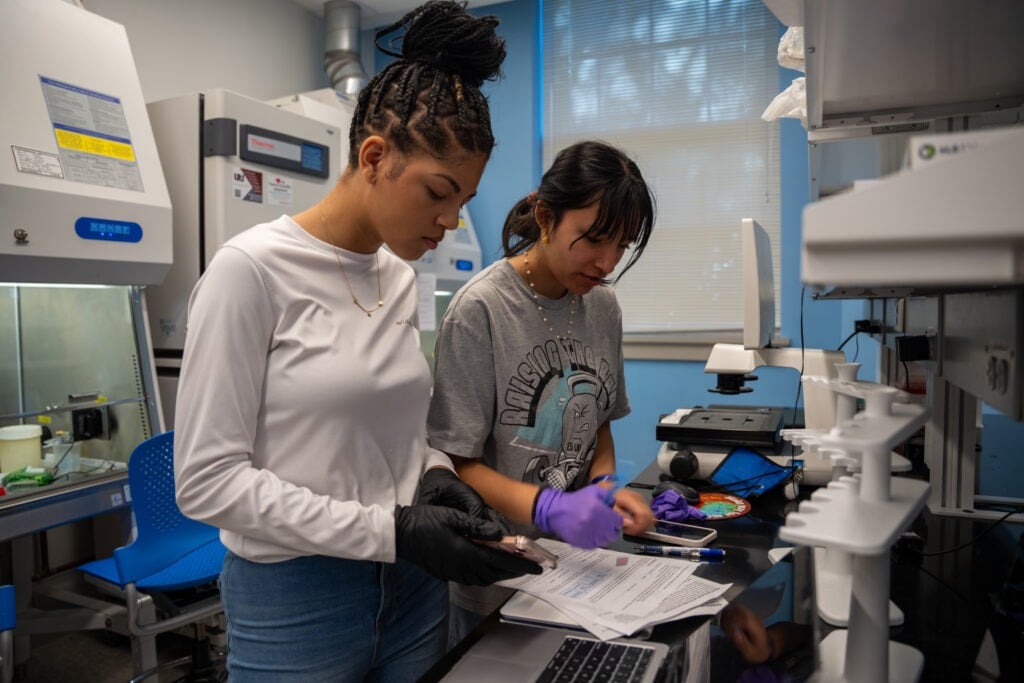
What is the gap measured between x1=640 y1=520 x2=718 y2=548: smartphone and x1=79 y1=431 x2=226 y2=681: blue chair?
48.4 inches

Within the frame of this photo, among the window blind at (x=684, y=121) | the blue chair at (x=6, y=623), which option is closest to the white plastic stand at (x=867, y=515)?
the blue chair at (x=6, y=623)

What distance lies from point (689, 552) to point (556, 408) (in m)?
0.30

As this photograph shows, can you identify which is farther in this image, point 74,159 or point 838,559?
point 74,159

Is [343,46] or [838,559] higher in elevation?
[343,46]

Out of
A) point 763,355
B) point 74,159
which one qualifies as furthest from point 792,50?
point 74,159

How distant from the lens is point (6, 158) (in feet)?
5.46

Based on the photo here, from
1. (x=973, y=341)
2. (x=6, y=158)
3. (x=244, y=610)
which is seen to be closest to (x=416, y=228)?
(x=244, y=610)

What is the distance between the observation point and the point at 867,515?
55 cm

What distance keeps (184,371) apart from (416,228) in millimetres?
330

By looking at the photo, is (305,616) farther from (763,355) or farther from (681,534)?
(763,355)

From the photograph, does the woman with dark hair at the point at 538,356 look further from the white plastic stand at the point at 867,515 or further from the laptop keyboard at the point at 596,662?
the white plastic stand at the point at 867,515

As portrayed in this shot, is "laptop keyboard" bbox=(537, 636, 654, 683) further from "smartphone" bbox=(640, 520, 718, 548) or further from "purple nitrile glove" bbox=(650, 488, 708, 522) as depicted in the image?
"purple nitrile glove" bbox=(650, 488, 708, 522)

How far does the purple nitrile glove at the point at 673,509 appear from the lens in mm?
1224

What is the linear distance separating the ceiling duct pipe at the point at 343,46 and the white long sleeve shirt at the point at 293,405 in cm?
289
